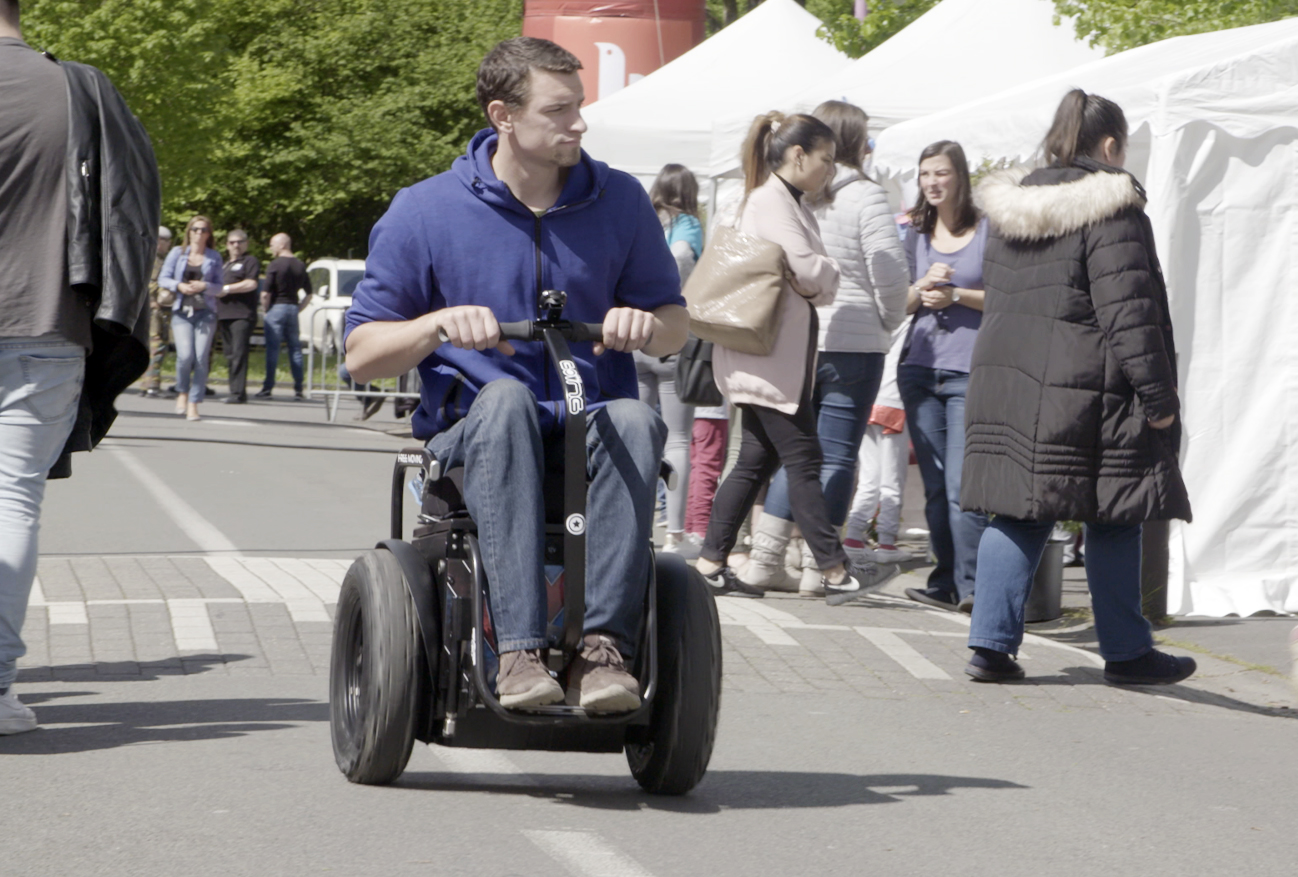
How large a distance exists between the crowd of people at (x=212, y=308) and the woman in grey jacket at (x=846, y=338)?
10.00 meters

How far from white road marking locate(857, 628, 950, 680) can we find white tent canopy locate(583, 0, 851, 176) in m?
8.15

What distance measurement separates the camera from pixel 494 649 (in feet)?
14.8

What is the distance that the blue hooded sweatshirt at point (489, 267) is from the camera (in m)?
4.72

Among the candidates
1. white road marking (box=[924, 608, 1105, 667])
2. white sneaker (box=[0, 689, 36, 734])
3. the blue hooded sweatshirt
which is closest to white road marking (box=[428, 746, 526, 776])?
the blue hooded sweatshirt

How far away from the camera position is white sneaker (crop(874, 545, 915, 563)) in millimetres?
10156

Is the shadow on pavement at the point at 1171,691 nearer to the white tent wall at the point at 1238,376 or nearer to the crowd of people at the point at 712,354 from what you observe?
the crowd of people at the point at 712,354

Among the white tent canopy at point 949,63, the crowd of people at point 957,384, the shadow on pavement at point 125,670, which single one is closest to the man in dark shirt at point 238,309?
the white tent canopy at point 949,63

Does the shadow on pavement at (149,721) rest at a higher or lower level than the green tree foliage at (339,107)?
lower

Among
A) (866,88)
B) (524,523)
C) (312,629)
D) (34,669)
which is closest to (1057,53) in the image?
(866,88)

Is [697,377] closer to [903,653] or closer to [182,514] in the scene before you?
[903,653]

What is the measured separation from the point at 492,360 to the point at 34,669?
8.23 ft

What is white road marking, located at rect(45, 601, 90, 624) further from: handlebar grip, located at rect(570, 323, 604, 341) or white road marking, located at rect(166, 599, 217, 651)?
handlebar grip, located at rect(570, 323, 604, 341)

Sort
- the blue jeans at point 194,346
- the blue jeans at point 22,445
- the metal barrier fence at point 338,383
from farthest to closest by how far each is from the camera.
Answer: the metal barrier fence at point 338,383, the blue jeans at point 194,346, the blue jeans at point 22,445

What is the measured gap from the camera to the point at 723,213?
885 centimetres
